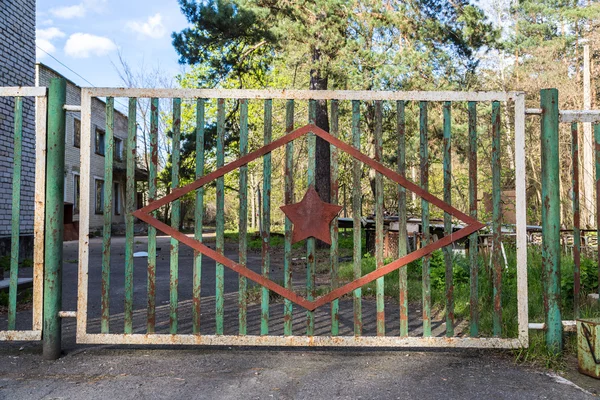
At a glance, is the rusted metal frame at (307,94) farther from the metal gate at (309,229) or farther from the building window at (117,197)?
the building window at (117,197)

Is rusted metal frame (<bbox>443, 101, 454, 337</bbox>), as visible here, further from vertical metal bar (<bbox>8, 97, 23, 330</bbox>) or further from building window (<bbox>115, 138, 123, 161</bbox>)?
building window (<bbox>115, 138, 123, 161</bbox>)

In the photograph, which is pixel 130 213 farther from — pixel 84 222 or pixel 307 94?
pixel 307 94

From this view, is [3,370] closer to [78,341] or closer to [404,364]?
[78,341]

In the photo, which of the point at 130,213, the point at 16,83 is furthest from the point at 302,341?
the point at 16,83

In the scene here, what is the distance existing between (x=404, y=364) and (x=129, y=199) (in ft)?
7.74

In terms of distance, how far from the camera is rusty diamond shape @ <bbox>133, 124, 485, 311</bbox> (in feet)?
11.3

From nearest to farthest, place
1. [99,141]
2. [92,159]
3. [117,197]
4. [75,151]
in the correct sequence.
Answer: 1. [75,151]
2. [92,159]
3. [99,141]
4. [117,197]

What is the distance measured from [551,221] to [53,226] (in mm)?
3647

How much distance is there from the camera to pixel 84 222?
3.46 meters

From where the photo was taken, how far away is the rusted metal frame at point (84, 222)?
3.42 metres

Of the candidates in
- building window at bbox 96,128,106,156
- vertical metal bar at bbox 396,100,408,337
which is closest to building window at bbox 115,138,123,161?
building window at bbox 96,128,106,156

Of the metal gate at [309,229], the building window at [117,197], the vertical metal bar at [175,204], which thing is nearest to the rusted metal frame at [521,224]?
the metal gate at [309,229]

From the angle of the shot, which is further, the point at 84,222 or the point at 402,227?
the point at 402,227

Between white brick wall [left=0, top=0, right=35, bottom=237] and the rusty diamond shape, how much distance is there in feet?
26.3
